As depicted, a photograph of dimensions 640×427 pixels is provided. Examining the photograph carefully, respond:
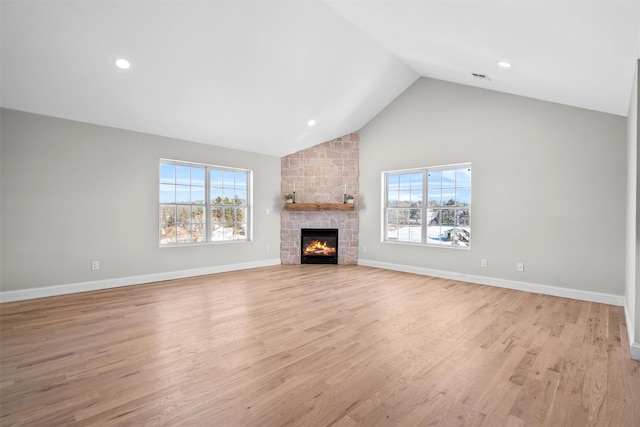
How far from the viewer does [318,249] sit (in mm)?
7086

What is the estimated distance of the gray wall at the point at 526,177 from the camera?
4082 mm

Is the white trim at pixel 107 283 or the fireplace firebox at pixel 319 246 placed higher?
the fireplace firebox at pixel 319 246

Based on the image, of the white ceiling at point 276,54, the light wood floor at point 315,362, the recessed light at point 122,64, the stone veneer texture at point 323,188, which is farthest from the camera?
the stone veneer texture at point 323,188

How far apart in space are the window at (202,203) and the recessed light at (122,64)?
190 cm

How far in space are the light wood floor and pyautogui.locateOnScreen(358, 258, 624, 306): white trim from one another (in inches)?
8.5

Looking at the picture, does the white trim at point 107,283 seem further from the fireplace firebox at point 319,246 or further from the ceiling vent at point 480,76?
the ceiling vent at point 480,76

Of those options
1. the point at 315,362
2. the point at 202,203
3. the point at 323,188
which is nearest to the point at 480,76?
the point at 323,188

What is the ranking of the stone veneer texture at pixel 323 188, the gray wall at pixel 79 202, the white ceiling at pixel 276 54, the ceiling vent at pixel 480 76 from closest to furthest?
the white ceiling at pixel 276 54 → the gray wall at pixel 79 202 → the ceiling vent at pixel 480 76 → the stone veneer texture at pixel 323 188

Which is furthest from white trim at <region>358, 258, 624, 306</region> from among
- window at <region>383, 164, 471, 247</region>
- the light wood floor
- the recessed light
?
the recessed light

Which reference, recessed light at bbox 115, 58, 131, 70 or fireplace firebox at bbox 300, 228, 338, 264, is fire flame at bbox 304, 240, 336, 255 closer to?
fireplace firebox at bbox 300, 228, 338, 264

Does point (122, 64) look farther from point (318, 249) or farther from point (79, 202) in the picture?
point (318, 249)

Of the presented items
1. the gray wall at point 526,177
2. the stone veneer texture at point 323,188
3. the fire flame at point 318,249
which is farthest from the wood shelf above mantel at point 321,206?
the gray wall at point 526,177

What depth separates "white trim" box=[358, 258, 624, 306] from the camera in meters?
4.08

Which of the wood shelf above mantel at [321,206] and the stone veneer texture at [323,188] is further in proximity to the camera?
the stone veneer texture at [323,188]
